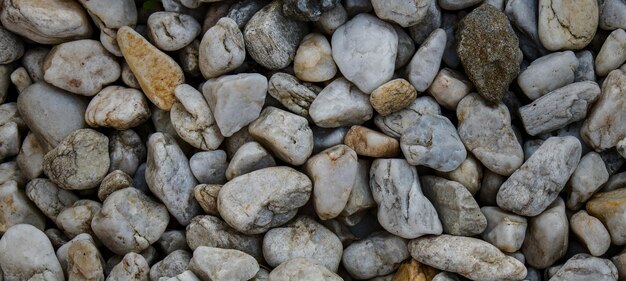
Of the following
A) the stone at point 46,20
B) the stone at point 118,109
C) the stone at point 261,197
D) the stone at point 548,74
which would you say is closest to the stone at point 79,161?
the stone at point 118,109

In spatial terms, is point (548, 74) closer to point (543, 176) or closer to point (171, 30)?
point (543, 176)

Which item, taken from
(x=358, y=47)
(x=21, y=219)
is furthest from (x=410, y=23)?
(x=21, y=219)

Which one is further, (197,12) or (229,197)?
(197,12)

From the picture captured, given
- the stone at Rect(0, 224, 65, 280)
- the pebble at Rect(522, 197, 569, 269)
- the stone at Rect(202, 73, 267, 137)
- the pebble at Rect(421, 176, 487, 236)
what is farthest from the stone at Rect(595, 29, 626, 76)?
the stone at Rect(0, 224, 65, 280)

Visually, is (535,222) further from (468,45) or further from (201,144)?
(201,144)

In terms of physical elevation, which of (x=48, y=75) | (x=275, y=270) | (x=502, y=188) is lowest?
(x=275, y=270)

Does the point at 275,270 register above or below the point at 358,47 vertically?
below
